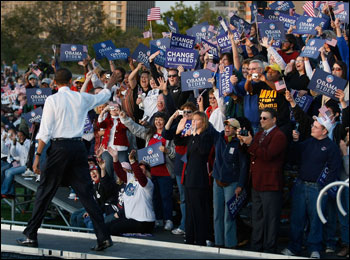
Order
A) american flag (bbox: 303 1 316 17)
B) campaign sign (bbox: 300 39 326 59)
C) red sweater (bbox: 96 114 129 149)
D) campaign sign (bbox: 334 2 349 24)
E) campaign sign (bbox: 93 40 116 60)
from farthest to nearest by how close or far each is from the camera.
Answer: american flag (bbox: 303 1 316 17), campaign sign (bbox: 93 40 116 60), campaign sign (bbox: 334 2 349 24), red sweater (bbox: 96 114 129 149), campaign sign (bbox: 300 39 326 59)

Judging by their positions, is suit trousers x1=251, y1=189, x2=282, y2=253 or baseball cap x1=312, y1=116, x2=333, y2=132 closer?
suit trousers x1=251, y1=189, x2=282, y2=253

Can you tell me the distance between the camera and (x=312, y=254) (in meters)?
10.2

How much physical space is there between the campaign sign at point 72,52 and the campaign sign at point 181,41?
2149 millimetres

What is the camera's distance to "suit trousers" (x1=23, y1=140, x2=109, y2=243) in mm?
8562

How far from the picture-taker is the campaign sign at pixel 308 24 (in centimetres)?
1373

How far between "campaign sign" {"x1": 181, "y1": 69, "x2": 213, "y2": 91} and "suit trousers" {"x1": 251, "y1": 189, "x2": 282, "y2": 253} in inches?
93.2

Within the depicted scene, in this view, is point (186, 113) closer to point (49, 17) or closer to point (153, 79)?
point (153, 79)

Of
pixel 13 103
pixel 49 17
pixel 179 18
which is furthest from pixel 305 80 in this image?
pixel 49 17

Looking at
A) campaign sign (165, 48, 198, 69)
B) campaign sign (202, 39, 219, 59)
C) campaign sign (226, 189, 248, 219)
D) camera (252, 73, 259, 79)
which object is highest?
campaign sign (202, 39, 219, 59)

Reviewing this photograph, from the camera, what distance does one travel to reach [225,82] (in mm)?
11133

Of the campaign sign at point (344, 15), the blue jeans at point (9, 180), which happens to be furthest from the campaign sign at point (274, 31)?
the blue jeans at point (9, 180)

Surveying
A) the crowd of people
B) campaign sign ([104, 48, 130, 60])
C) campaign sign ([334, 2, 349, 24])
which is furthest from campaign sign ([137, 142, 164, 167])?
campaign sign ([334, 2, 349, 24])

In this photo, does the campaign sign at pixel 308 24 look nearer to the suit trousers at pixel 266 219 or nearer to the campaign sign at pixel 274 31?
the campaign sign at pixel 274 31

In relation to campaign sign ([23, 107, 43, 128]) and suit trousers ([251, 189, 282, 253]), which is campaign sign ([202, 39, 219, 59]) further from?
suit trousers ([251, 189, 282, 253])
